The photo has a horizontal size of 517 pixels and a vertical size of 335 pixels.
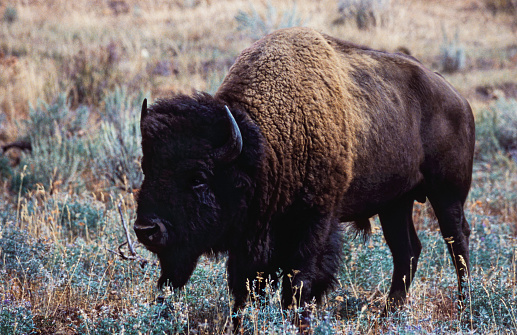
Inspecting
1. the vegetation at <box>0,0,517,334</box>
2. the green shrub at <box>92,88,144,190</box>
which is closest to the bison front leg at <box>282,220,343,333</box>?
the vegetation at <box>0,0,517,334</box>

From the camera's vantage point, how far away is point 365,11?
16.5 metres

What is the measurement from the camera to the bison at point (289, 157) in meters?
3.14

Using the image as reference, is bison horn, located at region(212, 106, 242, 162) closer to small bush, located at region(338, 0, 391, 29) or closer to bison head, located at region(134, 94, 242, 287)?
bison head, located at region(134, 94, 242, 287)

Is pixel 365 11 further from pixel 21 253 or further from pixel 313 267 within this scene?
pixel 313 267

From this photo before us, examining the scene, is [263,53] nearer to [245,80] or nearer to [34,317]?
[245,80]

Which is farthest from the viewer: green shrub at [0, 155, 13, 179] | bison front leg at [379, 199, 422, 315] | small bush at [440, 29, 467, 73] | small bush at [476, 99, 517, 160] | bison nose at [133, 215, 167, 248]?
small bush at [440, 29, 467, 73]

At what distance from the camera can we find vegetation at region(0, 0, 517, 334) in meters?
3.48

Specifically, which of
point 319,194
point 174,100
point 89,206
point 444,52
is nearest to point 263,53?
point 174,100

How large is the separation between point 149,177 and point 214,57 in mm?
10176

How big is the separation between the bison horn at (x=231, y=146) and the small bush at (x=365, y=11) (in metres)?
13.9

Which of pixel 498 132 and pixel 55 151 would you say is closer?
pixel 55 151

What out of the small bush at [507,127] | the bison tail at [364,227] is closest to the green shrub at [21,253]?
the bison tail at [364,227]

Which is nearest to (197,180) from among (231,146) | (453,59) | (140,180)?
(231,146)

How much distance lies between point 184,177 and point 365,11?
1452 centimetres
